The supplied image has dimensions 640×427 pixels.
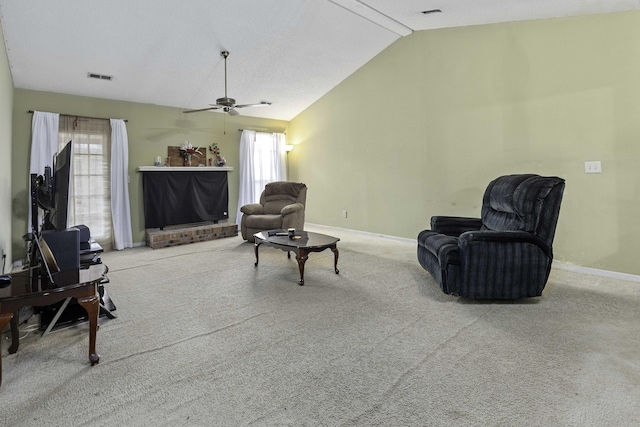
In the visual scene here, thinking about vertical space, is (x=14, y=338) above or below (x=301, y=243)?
below

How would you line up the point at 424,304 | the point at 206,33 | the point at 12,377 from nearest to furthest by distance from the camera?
the point at 12,377, the point at 424,304, the point at 206,33

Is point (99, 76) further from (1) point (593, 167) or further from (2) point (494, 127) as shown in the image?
(1) point (593, 167)

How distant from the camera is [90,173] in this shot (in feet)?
16.5

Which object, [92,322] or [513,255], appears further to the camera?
[513,255]

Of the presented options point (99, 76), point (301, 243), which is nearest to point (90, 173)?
point (99, 76)

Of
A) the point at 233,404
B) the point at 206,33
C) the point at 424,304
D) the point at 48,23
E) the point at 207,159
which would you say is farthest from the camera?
the point at 207,159

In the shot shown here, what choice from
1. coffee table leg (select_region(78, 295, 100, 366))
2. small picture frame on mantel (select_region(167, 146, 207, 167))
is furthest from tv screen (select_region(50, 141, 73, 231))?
small picture frame on mantel (select_region(167, 146, 207, 167))

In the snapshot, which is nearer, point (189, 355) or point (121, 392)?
point (121, 392)

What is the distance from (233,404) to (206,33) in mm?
4077

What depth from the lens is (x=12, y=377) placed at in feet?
5.72

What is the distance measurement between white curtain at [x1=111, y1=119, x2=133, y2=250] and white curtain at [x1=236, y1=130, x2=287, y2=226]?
2.06 m

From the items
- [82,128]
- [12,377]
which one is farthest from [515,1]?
[82,128]

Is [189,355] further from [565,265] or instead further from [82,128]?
[82,128]

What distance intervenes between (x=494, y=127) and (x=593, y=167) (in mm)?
1167
